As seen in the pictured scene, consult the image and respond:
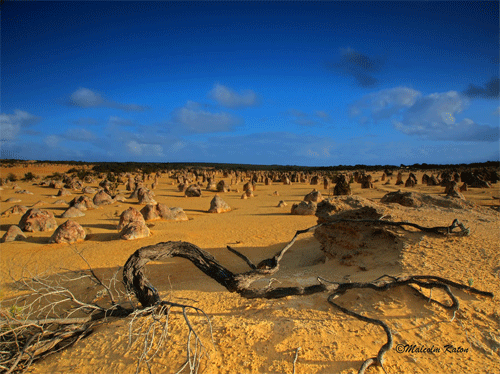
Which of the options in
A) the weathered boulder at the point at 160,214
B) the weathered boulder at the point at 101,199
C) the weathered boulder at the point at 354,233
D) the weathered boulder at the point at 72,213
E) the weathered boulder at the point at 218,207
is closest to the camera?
the weathered boulder at the point at 354,233

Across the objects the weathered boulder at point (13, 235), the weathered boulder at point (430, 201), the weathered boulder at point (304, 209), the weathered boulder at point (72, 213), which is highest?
the weathered boulder at point (430, 201)

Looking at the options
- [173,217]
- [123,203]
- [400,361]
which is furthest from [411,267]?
[123,203]

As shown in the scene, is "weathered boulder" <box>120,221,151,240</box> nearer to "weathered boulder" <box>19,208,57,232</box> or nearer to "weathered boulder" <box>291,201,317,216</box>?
"weathered boulder" <box>19,208,57,232</box>

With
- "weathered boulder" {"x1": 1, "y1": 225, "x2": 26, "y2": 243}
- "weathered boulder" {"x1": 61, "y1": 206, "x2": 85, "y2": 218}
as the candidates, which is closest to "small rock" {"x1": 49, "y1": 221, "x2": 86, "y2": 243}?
"weathered boulder" {"x1": 1, "y1": 225, "x2": 26, "y2": 243}

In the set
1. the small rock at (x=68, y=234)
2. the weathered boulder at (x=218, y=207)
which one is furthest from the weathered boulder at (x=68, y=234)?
the weathered boulder at (x=218, y=207)

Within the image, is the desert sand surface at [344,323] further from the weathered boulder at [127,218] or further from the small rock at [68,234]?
the weathered boulder at [127,218]
